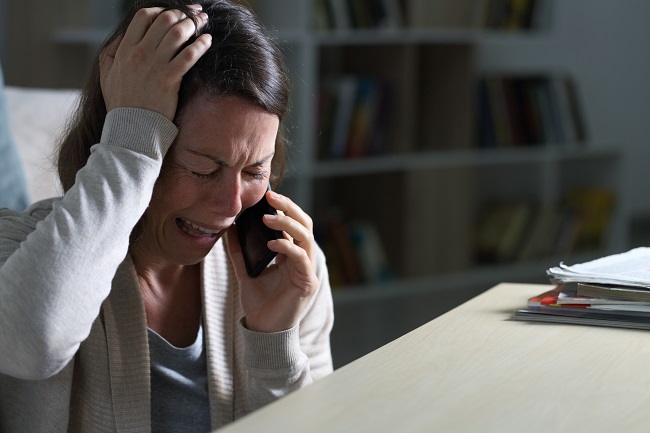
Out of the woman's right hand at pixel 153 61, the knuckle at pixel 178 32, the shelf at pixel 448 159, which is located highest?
the knuckle at pixel 178 32

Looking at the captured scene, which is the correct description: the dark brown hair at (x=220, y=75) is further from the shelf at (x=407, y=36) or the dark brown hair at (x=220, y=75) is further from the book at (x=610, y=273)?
the shelf at (x=407, y=36)

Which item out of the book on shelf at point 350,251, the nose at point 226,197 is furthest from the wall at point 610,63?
the nose at point 226,197

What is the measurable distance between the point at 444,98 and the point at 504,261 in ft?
2.49

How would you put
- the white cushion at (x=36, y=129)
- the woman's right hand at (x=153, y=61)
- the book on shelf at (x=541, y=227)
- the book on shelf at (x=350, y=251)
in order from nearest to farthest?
the woman's right hand at (x=153, y=61) → the white cushion at (x=36, y=129) → the book on shelf at (x=350, y=251) → the book on shelf at (x=541, y=227)

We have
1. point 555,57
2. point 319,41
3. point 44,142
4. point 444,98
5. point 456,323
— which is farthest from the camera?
point 555,57

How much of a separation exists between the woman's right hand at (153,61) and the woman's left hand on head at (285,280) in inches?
7.8

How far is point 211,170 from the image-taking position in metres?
1.19

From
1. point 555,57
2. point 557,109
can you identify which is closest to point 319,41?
point 557,109

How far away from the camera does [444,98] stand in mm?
4246

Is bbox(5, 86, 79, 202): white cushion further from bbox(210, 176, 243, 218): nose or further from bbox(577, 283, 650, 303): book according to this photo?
bbox(577, 283, 650, 303): book

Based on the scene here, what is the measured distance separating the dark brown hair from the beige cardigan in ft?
0.24

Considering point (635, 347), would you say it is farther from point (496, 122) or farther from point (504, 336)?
point (496, 122)

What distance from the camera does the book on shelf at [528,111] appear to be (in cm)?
434

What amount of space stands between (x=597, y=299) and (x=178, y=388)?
0.53m
